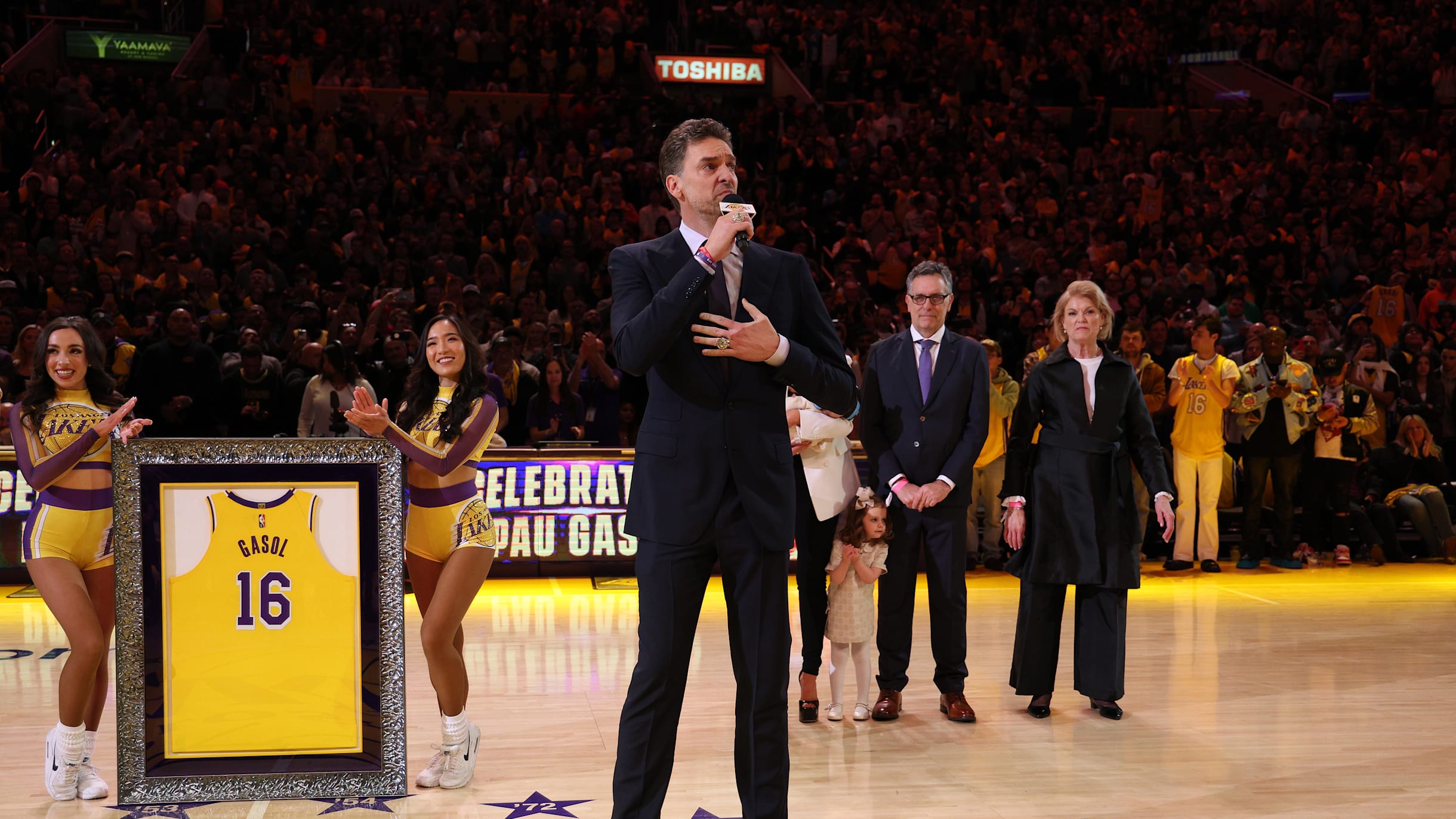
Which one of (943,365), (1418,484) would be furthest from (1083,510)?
(1418,484)

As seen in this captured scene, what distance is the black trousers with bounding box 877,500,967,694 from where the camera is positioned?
530 cm

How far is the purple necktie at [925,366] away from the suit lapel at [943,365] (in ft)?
0.04

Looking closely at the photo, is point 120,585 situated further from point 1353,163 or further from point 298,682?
point 1353,163

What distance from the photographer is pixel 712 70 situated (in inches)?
701

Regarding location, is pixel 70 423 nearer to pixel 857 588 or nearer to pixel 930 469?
pixel 857 588

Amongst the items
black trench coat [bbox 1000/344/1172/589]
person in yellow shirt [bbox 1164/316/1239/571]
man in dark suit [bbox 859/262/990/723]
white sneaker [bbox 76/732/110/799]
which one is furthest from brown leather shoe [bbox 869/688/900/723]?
person in yellow shirt [bbox 1164/316/1239/571]

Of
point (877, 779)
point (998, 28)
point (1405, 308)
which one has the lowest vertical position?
point (877, 779)

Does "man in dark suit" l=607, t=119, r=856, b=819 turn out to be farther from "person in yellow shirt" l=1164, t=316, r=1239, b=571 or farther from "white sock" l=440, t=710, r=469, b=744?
"person in yellow shirt" l=1164, t=316, r=1239, b=571

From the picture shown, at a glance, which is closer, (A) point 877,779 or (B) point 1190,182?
(A) point 877,779

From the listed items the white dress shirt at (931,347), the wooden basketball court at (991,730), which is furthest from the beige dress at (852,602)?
the white dress shirt at (931,347)

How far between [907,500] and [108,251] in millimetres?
8808

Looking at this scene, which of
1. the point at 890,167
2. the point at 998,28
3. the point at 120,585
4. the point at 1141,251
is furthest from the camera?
the point at 998,28

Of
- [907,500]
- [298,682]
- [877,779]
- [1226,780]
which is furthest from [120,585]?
[1226,780]

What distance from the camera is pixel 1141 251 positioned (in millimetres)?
14258
